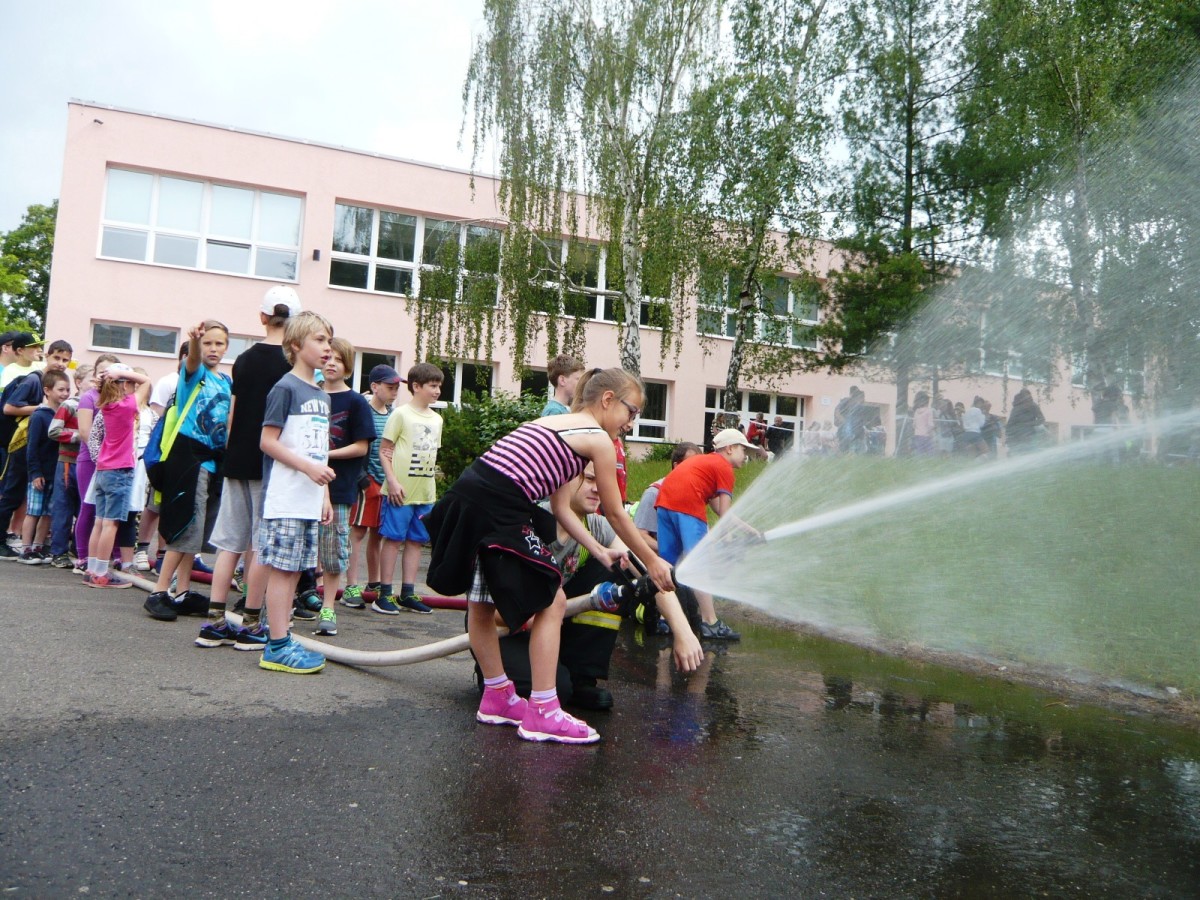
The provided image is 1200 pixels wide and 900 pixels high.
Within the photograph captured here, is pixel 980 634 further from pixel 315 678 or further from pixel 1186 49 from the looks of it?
pixel 1186 49

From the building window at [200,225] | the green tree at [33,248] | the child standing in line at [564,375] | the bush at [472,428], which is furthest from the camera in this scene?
the green tree at [33,248]

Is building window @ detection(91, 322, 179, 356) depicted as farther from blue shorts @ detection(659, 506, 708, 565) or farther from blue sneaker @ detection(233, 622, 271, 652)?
blue sneaker @ detection(233, 622, 271, 652)

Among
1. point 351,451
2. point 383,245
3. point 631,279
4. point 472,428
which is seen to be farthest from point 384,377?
point 383,245

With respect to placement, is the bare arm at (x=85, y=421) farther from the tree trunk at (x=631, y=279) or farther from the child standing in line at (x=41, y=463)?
the tree trunk at (x=631, y=279)

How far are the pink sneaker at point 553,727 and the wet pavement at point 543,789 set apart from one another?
0.09m

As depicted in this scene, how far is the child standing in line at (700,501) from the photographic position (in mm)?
A: 7582

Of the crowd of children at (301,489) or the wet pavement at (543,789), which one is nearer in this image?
the wet pavement at (543,789)

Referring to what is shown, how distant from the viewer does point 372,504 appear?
7.92m

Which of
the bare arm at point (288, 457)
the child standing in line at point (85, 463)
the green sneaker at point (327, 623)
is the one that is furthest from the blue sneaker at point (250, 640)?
the child standing in line at point (85, 463)

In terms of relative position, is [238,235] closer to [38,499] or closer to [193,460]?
[38,499]

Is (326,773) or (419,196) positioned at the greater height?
(419,196)

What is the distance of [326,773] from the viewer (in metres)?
3.62

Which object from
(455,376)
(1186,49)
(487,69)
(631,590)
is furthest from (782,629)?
(455,376)

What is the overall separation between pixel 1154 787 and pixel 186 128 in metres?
24.3
